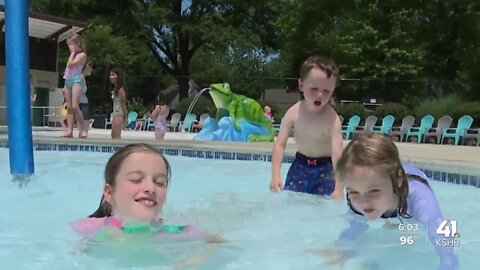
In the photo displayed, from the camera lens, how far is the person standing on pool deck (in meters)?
2.37

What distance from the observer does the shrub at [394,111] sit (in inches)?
804

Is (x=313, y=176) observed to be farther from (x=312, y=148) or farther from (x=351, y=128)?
(x=351, y=128)

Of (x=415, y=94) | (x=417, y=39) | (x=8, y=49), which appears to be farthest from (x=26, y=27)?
(x=417, y=39)

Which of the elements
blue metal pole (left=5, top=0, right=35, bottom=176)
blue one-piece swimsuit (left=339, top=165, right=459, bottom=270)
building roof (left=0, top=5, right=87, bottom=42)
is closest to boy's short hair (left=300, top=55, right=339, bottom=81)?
blue one-piece swimsuit (left=339, top=165, right=459, bottom=270)

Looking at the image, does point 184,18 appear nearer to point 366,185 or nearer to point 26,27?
point 26,27

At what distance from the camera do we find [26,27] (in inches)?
211

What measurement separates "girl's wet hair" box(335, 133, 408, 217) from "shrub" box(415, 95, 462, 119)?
17.7 m

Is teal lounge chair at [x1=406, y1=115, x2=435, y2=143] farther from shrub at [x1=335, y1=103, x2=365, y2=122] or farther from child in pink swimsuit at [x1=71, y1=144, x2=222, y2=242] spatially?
child in pink swimsuit at [x1=71, y1=144, x2=222, y2=242]

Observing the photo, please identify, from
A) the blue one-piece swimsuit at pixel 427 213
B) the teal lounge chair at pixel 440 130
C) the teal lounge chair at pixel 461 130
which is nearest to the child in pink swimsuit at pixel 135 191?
the blue one-piece swimsuit at pixel 427 213

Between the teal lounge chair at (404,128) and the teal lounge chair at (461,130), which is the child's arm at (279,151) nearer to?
the teal lounge chair at (461,130)

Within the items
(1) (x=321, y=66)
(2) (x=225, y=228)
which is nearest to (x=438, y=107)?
(1) (x=321, y=66)

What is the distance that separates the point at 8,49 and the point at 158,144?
154 inches

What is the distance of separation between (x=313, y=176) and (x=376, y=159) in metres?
2.27

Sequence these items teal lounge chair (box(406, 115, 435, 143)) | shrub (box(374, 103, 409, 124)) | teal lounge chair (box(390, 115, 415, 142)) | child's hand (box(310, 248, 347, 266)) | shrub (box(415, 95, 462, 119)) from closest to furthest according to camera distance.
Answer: child's hand (box(310, 248, 347, 266)) < teal lounge chair (box(406, 115, 435, 143)) < teal lounge chair (box(390, 115, 415, 142)) < shrub (box(415, 95, 462, 119)) < shrub (box(374, 103, 409, 124))
